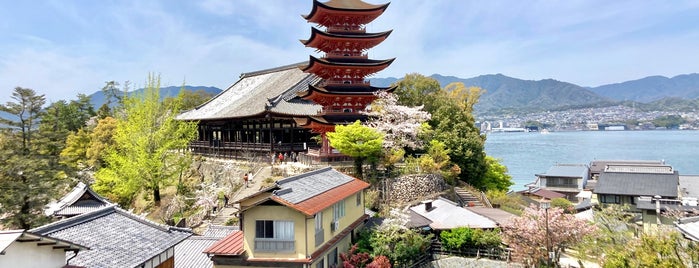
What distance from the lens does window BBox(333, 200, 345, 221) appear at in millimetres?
18531

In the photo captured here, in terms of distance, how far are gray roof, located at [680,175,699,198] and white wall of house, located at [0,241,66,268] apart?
168ft

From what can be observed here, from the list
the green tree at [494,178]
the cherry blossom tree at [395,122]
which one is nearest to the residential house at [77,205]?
the cherry blossom tree at [395,122]

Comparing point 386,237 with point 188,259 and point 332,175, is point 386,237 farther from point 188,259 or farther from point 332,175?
point 188,259

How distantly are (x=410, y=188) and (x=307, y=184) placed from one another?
10.3 metres

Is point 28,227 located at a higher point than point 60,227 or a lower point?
lower

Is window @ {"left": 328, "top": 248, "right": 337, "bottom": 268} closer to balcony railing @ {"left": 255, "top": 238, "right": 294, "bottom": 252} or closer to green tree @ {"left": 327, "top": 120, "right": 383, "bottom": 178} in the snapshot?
balcony railing @ {"left": 255, "top": 238, "right": 294, "bottom": 252}

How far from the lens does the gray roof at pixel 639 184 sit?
3853 cm

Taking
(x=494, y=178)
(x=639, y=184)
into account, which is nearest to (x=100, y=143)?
(x=494, y=178)

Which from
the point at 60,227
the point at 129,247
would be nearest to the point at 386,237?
the point at 129,247

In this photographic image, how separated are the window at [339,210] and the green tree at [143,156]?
15.0 metres

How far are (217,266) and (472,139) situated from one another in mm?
23612

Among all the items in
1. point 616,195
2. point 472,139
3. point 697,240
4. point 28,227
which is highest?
point 472,139

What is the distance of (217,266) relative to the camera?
16.0 metres

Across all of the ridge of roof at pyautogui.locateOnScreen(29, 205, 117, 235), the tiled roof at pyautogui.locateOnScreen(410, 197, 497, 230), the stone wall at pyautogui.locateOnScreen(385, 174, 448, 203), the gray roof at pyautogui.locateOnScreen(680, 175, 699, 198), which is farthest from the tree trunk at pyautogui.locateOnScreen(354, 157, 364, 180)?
the gray roof at pyautogui.locateOnScreen(680, 175, 699, 198)
